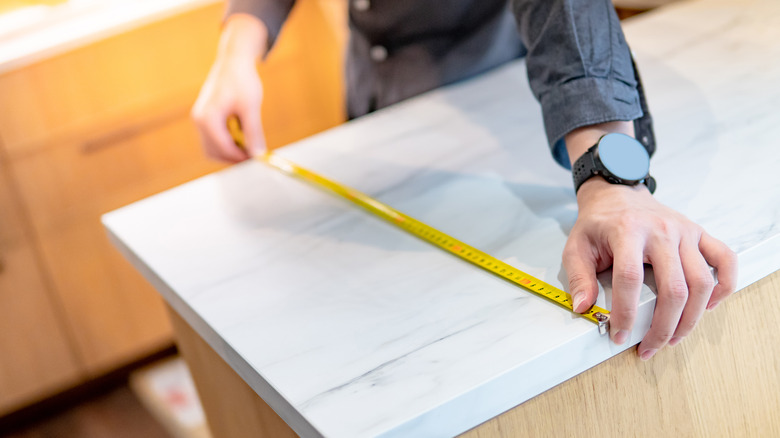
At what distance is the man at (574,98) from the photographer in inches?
26.6

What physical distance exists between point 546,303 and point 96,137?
6.36 ft

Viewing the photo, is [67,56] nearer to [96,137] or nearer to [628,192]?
[96,137]

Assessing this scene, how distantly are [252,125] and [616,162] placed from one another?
23.9 inches

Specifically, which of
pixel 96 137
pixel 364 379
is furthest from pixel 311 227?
pixel 96 137

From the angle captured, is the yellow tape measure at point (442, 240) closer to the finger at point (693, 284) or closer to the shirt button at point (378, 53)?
the finger at point (693, 284)

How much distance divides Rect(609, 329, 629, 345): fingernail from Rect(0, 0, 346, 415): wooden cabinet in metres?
1.99

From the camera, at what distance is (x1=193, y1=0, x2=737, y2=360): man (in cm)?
68

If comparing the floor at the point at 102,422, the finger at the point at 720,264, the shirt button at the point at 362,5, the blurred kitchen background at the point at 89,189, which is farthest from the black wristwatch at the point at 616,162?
the floor at the point at 102,422

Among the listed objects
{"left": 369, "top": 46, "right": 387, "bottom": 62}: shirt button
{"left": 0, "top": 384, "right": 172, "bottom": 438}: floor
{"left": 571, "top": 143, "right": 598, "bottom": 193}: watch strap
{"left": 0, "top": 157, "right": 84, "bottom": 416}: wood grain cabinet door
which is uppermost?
{"left": 571, "top": 143, "right": 598, "bottom": 193}: watch strap

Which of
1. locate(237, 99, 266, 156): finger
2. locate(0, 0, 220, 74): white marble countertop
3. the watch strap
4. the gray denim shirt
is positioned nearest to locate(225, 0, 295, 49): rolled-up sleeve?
the gray denim shirt

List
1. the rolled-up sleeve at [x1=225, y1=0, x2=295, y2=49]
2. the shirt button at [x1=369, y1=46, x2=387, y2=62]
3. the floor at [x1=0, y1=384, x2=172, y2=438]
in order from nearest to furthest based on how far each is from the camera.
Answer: the rolled-up sleeve at [x1=225, y1=0, x2=295, y2=49] < the shirt button at [x1=369, y1=46, x2=387, y2=62] < the floor at [x1=0, y1=384, x2=172, y2=438]

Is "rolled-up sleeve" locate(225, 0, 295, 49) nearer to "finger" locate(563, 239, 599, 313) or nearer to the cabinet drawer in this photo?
"finger" locate(563, 239, 599, 313)

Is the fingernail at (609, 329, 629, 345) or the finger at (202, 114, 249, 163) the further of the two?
the finger at (202, 114, 249, 163)

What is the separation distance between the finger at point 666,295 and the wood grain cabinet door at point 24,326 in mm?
2011
